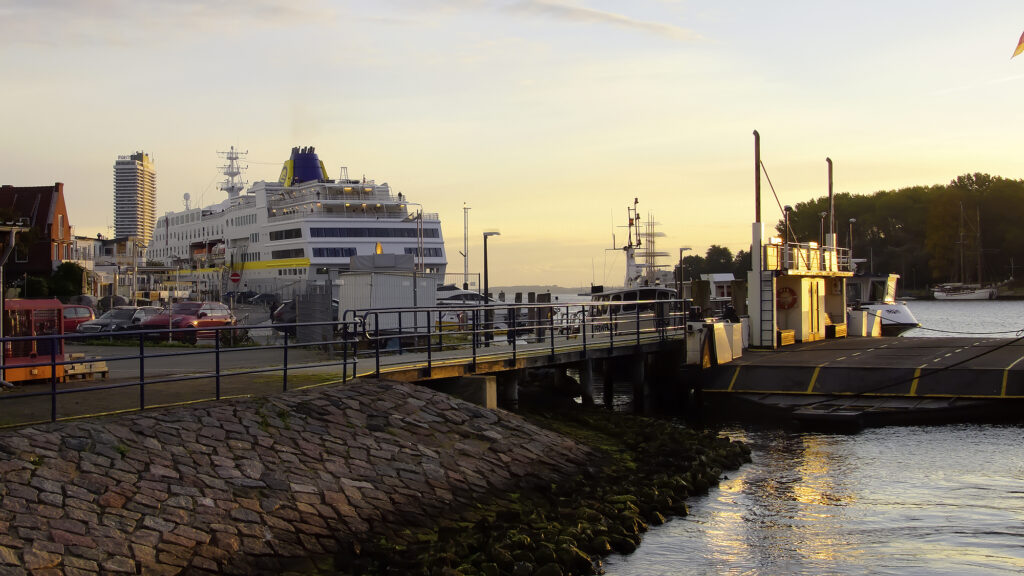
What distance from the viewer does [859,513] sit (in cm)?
1533

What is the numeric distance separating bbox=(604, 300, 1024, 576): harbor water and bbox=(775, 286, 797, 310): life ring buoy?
33.8ft

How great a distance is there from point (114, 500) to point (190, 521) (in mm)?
797

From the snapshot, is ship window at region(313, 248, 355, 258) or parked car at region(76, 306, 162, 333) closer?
parked car at region(76, 306, 162, 333)

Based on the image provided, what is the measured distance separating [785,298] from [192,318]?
21505 mm

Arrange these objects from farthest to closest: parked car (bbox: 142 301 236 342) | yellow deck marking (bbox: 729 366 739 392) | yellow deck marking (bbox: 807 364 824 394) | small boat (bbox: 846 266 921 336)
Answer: small boat (bbox: 846 266 921 336) → parked car (bbox: 142 301 236 342) → yellow deck marking (bbox: 729 366 739 392) → yellow deck marking (bbox: 807 364 824 394)

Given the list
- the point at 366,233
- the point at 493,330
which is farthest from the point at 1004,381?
the point at 366,233

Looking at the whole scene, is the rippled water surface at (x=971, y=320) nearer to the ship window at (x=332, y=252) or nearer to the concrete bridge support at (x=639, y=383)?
the concrete bridge support at (x=639, y=383)

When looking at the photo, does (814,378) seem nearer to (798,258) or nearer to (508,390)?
(798,258)

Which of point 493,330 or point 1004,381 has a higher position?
point 493,330

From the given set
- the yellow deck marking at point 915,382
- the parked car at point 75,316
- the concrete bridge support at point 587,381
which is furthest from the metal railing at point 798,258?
the parked car at point 75,316

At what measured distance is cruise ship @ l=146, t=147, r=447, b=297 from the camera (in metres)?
71.4

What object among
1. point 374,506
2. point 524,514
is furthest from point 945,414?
point 374,506

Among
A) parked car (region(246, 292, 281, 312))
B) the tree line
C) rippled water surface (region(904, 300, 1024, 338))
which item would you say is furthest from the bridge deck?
the tree line

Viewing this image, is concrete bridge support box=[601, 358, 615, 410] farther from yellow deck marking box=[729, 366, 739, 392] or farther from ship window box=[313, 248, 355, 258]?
ship window box=[313, 248, 355, 258]
